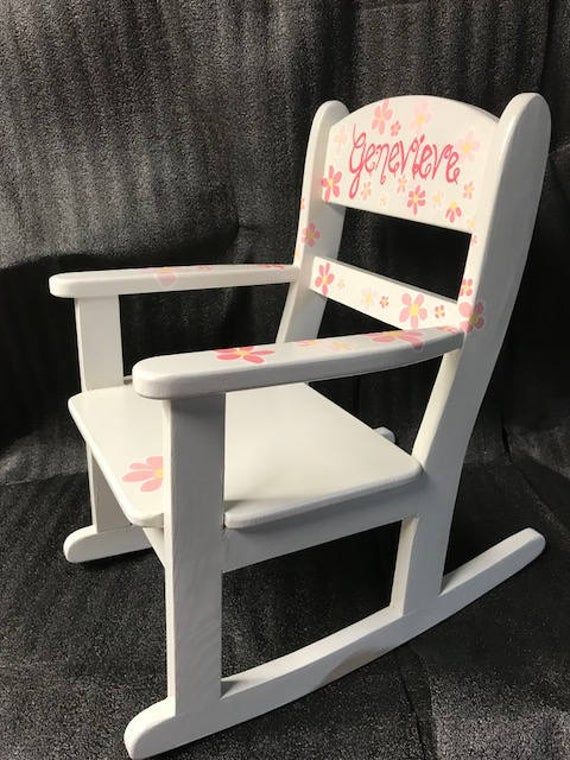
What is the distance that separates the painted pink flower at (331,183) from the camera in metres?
0.88

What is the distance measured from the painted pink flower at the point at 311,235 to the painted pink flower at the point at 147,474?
1.31 ft

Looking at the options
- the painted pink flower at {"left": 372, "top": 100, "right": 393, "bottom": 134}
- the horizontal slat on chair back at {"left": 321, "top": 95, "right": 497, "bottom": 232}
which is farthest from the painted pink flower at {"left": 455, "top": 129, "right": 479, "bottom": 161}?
the painted pink flower at {"left": 372, "top": 100, "right": 393, "bottom": 134}

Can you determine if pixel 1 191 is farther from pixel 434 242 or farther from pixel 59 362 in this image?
pixel 434 242

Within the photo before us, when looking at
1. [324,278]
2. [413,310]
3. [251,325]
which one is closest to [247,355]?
[413,310]

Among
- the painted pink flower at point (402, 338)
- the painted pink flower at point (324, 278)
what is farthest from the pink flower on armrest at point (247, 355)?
the painted pink flower at point (324, 278)

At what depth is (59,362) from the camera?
3.75ft

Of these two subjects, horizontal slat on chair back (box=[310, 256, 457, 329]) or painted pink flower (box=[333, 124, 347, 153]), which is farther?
painted pink flower (box=[333, 124, 347, 153])

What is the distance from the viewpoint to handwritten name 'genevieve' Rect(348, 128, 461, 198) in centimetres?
69

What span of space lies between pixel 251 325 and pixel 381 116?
0.46 meters

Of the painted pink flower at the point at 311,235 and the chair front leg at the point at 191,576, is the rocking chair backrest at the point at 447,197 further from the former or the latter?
the chair front leg at the point at 191,576

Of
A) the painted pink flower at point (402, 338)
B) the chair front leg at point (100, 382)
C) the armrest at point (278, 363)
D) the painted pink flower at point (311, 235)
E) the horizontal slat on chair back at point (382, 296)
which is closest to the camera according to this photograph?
the armrest at point (278, 363)

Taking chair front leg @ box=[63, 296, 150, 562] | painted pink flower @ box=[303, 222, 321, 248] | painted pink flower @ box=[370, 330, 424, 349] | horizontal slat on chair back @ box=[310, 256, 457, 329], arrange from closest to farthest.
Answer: painted pink flower @ box=[370, 330, 424, 349]
horizontal slat on chair back @ box=[310, 256, 457, 329]
chair front leg @ box=[63, 296, 150, 562]
painted pink flower @ box=[303, 222, 321, 248]

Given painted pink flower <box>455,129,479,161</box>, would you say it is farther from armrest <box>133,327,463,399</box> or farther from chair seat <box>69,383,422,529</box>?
chair seat <box>69,383,422,529</box>

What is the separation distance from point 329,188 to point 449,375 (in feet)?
1.12
